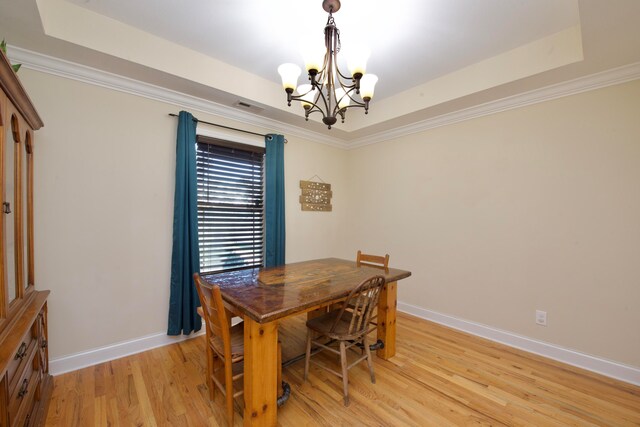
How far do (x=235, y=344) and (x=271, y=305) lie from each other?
0.48 meters

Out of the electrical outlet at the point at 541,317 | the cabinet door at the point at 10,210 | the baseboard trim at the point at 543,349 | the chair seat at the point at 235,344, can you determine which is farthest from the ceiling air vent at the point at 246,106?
the electrical outlet at the point at 541,317

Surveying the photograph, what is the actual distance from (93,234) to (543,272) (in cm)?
405

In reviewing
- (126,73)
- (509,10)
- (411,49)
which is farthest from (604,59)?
(126,73)

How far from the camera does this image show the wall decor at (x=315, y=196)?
3.73 m

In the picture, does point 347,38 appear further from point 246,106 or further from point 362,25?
point 246,106

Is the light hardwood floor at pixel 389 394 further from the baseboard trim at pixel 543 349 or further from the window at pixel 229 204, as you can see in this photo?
→ the window at pixel 229 204

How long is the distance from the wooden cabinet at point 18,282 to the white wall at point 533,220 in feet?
11.3

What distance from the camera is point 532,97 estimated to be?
2.55 m

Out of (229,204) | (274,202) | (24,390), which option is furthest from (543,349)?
(24,390)

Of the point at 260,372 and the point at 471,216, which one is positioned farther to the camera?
the point at 471,216

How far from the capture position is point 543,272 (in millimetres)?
2504

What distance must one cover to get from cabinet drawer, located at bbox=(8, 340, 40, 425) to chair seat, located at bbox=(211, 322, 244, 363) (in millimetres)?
866

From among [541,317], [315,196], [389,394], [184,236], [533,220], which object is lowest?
[389,394]

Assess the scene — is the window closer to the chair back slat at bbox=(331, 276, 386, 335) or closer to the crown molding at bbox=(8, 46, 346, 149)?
the crown molding at bbox=(8, 46, 346, 149)
